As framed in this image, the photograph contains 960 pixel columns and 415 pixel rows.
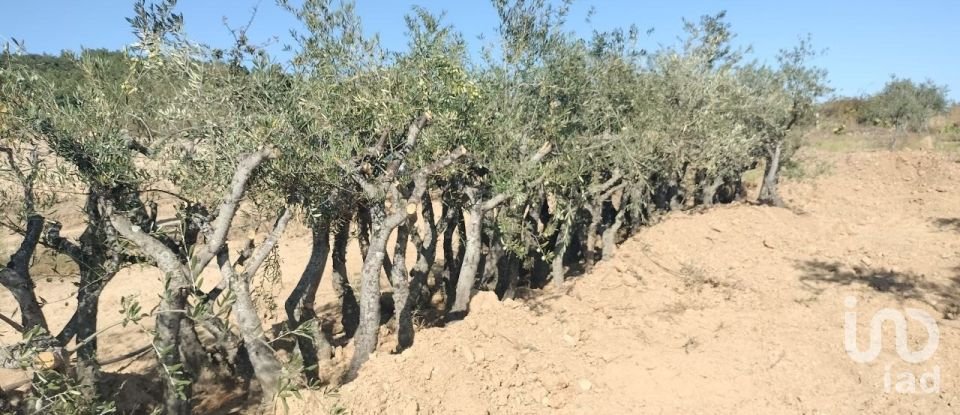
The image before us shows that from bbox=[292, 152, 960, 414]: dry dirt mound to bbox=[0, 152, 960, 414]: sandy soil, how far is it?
3 cm

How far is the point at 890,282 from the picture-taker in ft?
36.9

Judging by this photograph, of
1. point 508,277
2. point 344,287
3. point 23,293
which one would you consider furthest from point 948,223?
point 23,293

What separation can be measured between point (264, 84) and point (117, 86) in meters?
1.42

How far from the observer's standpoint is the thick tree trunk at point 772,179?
683 inches

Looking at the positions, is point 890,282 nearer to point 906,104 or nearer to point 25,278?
point 25,278

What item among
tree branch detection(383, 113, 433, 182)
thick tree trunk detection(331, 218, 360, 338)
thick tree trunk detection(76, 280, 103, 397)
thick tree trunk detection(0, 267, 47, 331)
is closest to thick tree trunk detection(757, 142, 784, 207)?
thick tree trunk detection(331, 218, 360, 338)

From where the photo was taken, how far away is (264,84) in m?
6.38

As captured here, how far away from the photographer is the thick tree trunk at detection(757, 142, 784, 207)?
17359 mm

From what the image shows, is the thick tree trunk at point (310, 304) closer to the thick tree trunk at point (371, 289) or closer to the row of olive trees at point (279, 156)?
the row of olive trees at point (279, 156)

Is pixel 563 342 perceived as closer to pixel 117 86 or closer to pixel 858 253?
pixel 117 86

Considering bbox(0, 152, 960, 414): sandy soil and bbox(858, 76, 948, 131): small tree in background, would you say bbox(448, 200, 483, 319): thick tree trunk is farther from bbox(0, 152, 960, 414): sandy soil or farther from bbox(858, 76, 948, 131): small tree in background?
→ bbox(858, 76, 948, 131): small tree in background

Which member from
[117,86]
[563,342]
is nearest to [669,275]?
[563,342]

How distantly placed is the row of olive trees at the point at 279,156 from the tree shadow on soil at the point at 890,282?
180 inches

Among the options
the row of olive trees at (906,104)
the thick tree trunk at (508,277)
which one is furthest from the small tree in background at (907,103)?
the thick tree trunk at (508,277)
